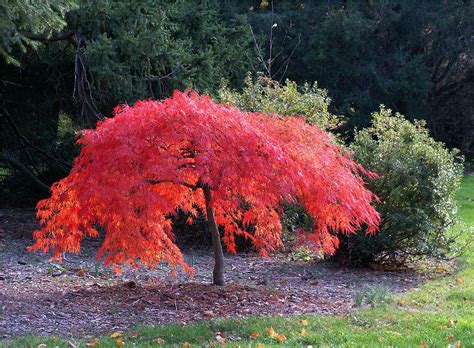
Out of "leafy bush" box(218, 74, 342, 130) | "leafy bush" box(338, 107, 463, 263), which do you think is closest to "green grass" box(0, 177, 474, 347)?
"leafy bush" box(338, 107, 463, 263)

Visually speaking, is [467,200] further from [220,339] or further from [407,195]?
[220,339]

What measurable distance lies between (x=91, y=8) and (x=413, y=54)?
16111 millimetres

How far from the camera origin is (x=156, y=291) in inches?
325

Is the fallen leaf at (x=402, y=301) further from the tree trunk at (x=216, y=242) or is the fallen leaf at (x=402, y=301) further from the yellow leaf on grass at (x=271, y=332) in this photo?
the yellow leaf on grass at (x=271, y=332)

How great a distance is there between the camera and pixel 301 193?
24.5 ft

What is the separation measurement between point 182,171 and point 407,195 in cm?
468

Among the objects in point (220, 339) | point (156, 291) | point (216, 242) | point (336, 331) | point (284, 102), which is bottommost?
point (220, 339)

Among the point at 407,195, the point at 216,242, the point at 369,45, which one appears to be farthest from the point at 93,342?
the point at 369,45

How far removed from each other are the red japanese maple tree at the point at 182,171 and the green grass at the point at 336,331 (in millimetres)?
1098

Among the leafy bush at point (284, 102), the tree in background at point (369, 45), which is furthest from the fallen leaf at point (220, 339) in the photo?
the tree in background at point (369, 45)

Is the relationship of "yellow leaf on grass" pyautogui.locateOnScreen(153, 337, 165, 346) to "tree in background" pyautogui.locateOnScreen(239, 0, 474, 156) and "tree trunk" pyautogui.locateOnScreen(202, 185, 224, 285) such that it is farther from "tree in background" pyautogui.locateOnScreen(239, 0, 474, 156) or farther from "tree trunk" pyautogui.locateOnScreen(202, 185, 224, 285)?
"tree in background" pyautogui.locateOnScreen(239, 0, 474, 156)

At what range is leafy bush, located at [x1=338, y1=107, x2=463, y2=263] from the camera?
10438 millimetres

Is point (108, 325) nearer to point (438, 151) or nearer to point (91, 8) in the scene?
point (438, 151)

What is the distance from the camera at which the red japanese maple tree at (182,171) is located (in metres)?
6.81
